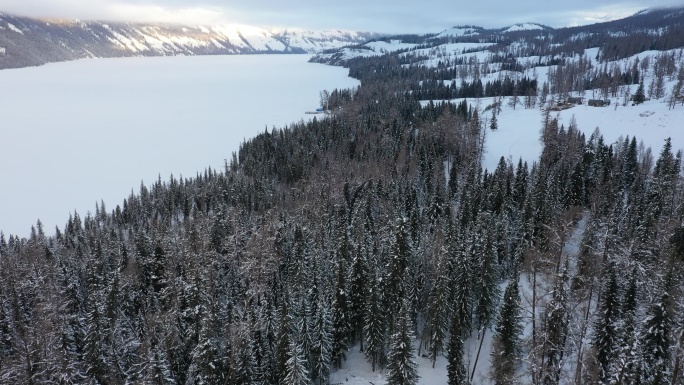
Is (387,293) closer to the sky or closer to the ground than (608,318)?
closer to the ground

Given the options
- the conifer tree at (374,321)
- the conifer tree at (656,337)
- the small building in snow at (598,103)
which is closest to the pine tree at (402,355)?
the conifer tree at (374,321)

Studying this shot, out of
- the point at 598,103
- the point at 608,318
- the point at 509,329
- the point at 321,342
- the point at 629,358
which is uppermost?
the point at 598,103

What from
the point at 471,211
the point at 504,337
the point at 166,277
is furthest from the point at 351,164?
the point at 504,337

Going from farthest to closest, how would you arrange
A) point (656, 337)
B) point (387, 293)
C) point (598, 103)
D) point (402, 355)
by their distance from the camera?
point (598, 103) → point (387, 293) → point (402, 355) → point (656, 337)

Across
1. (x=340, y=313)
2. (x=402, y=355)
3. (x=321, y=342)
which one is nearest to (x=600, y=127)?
(x=340, y=313)

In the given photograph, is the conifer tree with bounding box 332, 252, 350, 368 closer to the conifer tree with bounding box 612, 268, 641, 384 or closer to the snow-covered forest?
the snow-covered forest

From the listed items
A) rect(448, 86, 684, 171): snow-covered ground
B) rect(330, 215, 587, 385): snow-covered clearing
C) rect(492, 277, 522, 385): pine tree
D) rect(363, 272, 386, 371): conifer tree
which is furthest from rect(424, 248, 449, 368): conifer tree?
rect(448, 86, 684, 171): snow-covered ground

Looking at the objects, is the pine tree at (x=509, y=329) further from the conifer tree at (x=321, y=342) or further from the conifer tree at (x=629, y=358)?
the conifer tree at (x=321, y=342)

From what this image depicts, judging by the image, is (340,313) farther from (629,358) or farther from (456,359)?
(629,358)

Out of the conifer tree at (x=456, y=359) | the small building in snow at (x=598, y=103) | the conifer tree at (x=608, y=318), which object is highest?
the small building in snow at (x=598, y=103)

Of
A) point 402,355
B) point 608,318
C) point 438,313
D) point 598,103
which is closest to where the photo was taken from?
point 608,318
